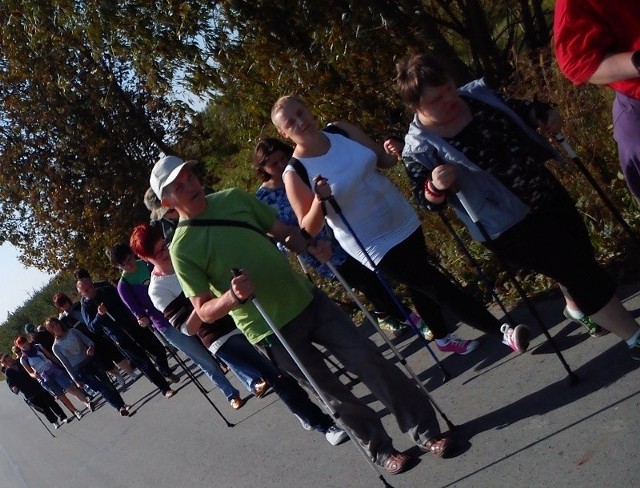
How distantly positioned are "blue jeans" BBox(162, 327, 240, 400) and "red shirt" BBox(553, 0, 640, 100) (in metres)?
6.01

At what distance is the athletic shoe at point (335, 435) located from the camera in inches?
245

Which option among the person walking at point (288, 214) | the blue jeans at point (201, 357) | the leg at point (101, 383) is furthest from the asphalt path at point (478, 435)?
the leg at point (101, 383)

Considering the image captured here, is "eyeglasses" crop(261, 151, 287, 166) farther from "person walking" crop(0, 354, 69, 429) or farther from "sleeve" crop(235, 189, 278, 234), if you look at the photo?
"person walking" crop(0, 354, 69, 429)

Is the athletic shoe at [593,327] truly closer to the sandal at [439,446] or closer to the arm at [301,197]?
the sandal at [439,446]

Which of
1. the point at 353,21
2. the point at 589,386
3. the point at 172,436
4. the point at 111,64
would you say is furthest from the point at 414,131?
the point at 111,64

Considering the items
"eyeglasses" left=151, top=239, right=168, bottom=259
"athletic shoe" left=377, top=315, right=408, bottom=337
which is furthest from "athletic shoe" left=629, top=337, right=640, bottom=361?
"eyeglasses" left=151, top=239, right=168, bottom=259

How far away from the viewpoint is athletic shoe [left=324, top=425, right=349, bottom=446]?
20.4ft

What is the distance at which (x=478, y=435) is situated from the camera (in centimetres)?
520

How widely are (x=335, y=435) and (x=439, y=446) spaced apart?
52.0 inches

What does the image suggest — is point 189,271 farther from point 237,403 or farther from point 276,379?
point 237,403

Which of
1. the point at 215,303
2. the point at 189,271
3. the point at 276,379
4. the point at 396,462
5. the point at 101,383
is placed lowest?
the point at 396,462

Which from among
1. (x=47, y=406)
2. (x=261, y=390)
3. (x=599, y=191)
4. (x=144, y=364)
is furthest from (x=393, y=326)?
(x=47, y=406)

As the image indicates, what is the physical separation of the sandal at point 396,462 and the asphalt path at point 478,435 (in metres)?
0.05

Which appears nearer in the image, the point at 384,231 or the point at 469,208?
the point at 469,208
